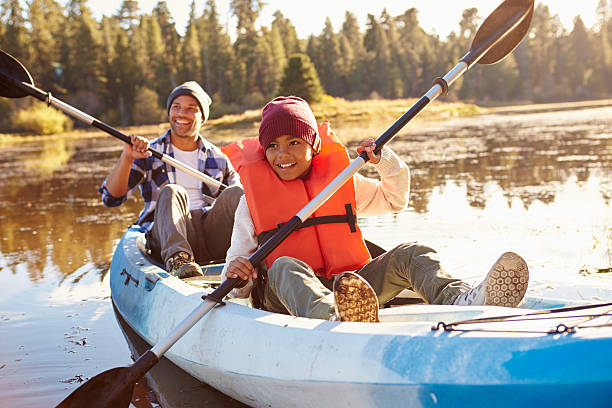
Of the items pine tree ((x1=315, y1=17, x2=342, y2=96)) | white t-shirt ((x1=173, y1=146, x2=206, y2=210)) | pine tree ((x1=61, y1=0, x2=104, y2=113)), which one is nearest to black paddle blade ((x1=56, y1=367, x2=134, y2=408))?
white t-shirt ((x1=173, y1=146, x2=206, y2=210))

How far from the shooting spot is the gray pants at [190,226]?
140 inches

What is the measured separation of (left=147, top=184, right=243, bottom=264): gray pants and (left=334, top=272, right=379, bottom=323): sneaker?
152 centimetres

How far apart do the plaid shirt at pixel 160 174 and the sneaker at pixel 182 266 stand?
61 cm

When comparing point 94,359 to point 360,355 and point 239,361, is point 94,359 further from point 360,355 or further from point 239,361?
point 360,355

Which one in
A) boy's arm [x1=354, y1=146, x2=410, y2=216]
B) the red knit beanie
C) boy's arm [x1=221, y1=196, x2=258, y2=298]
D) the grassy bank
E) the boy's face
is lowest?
boy's arm [x1=221, y1=196, x2=258, y2=298]

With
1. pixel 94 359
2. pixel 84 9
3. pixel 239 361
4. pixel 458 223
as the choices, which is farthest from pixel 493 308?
pixel 84 9

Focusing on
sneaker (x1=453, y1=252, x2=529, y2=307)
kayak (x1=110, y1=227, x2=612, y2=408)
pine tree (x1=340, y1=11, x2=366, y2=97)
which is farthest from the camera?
pine tree (x1=340, y1=11, x2=366, y2=97)

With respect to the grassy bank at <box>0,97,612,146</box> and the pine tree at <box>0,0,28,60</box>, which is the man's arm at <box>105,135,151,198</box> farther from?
the pine tree at <box>0,0,28,60</box>

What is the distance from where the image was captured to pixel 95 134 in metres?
29.2

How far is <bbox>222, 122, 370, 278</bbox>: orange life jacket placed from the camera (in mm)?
2742

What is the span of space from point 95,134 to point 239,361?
2859 centimetres

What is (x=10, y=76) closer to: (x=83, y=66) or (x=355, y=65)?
(x=83, y=66)

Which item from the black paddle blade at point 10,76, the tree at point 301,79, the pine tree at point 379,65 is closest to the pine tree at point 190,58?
the pine tree at point 379,65

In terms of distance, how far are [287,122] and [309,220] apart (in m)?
0.41
